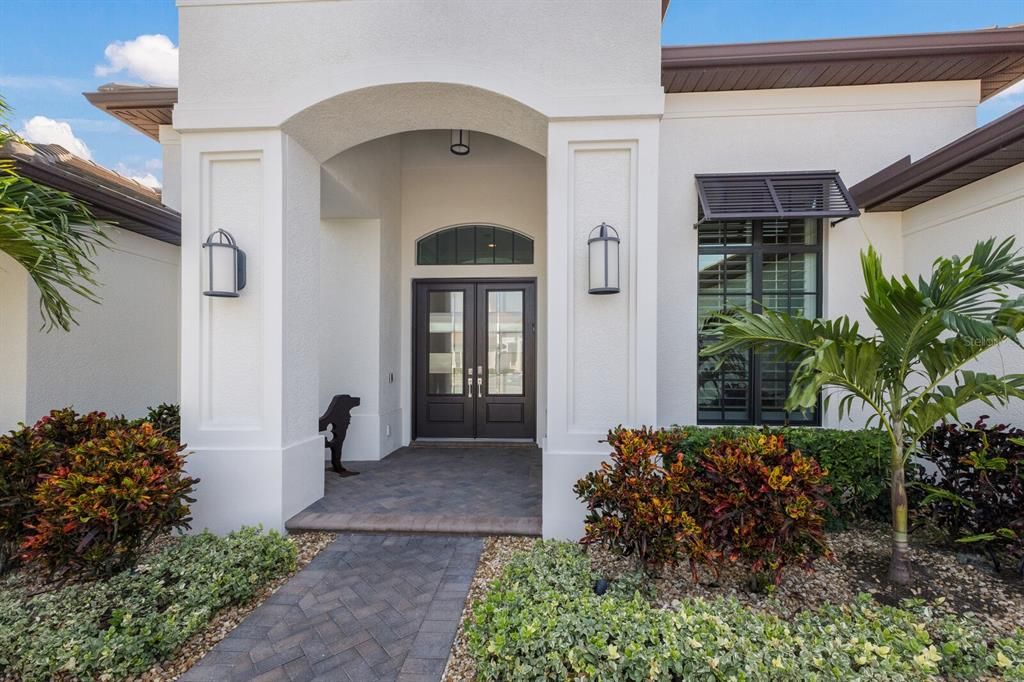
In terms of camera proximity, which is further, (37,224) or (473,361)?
(473,361)

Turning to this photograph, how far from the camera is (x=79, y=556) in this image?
290 cm

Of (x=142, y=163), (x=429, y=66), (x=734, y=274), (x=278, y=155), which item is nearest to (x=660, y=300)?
(x=734, y=274)

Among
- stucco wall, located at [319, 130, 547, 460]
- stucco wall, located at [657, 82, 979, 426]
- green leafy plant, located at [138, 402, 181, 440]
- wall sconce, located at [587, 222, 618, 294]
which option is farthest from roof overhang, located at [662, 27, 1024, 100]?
green leafy plant, located at [138, 402, 181, 440]

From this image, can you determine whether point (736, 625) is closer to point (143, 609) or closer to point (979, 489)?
point (979, 489)

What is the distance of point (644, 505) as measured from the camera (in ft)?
9.83

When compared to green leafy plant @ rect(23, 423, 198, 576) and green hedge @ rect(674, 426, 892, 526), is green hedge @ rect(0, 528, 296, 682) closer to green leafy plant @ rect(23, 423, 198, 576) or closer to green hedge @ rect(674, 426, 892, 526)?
green leafy plant @ rect(23, 423, 198, 576)

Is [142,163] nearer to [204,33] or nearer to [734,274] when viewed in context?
[204,33]

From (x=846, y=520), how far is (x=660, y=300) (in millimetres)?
2608

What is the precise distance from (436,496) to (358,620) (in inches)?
74.3

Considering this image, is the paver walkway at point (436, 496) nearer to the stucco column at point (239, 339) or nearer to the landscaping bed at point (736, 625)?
the stucco column at point (239, 339)

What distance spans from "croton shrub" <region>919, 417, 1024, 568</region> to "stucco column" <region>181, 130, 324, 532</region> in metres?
5.23

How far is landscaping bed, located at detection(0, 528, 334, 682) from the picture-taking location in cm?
242

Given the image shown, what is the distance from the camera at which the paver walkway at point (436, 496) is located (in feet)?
13.3

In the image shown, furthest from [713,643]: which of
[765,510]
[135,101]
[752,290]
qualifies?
[135,101]
